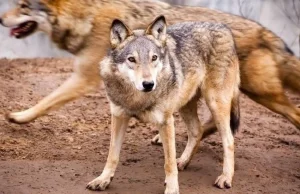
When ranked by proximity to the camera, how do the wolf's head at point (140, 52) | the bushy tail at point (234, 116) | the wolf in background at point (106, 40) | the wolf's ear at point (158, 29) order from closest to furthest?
the wolf's head at point (140, 52)
the wolf's ear at point (158, 29)
the wolf in background at point (106, 40)
the bushy tail at point (234, 116)

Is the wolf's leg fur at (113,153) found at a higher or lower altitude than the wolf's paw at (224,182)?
higher

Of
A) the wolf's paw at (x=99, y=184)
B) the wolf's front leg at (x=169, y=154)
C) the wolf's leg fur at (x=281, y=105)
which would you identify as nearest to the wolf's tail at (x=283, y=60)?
the wolf's leg fur at (x=281, y=105)

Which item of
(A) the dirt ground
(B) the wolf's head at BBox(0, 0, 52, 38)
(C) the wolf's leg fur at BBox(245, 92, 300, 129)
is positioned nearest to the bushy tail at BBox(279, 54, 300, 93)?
(C) the wolf's leg fur at BBox(245, 92, 300, 129)

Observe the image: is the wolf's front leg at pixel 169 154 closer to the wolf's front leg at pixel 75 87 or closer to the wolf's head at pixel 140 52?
the wolf's head at pixel 140 52

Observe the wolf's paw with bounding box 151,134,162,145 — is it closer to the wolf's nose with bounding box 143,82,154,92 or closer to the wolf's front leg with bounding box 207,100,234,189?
the wolf's front leg with bounding box 207,100,234,189

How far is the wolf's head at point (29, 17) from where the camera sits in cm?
659

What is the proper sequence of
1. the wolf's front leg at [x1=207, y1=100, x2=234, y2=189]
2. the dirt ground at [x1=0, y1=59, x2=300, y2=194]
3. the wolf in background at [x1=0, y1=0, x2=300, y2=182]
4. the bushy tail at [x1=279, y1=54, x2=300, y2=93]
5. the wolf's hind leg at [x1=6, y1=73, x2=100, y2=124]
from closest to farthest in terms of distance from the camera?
the dirt ground at [x1=0, y1=59, x2=300, y2=194]
the wolf's front leg at [x1=207, y1=100, x2=234, y2=189]
the wolf's hind leg at [x1=6, y1=73, x2=100, y2=124]
the wolf in background at [x1=0, y1=0, x2=300, y2=182]
the bushy tail at [x1=279, y1=54, x2=300, y2=93]

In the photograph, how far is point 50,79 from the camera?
367 inches

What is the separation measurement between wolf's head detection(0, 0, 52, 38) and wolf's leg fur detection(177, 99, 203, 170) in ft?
5.58

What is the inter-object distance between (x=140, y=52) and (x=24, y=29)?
1884mm

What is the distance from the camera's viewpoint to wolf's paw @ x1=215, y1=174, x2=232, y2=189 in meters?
6.14

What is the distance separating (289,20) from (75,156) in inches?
262

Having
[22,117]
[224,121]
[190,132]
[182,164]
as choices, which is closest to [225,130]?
[224,121]

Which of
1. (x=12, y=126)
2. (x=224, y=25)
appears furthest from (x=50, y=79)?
(x=224, y=25)
